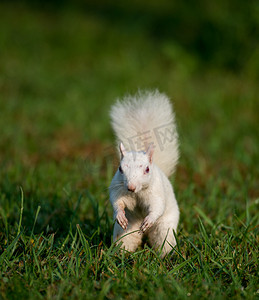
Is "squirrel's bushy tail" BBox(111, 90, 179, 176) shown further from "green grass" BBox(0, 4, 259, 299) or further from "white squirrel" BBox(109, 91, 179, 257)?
"green grass" BBox(0, 4, 259, 299)

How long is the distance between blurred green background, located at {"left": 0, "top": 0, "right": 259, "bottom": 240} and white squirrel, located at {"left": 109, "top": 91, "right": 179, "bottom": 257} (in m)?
0.28

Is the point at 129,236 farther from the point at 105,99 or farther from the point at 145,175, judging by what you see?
the point at 105,99

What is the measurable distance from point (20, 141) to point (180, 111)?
243 cm

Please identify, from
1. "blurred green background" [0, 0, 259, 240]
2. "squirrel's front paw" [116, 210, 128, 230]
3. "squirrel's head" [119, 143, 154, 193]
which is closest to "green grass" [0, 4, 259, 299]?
"blurred green background" [0, 0, 259, 240]

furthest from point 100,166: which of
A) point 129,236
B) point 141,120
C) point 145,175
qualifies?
point 145,175

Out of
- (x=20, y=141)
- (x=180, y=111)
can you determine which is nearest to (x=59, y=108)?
(x=20, y=141)

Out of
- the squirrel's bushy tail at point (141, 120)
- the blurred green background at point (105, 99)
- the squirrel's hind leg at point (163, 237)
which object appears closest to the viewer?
the squirrel's hind leg at point (163, 237)

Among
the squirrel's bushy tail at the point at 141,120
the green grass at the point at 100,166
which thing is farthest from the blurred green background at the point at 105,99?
the squirrel's bushy tail at the point at 141,120

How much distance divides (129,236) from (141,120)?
719 millimetres

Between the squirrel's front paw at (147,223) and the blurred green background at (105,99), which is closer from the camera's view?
the squirrel's front paw at (147,223)

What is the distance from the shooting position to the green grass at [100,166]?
213cm

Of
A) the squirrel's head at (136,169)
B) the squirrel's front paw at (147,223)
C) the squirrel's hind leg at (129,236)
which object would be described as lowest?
the squirrel's hind leg at (129,236)

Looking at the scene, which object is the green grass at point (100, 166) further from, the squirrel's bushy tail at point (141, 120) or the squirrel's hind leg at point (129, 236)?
the squirrel's bushy tail at point (141, 120)

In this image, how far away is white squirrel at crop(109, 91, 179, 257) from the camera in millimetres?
2230
